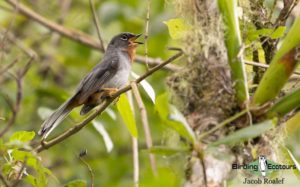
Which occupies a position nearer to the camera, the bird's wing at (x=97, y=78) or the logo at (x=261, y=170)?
the logo at (x=261, y=170)

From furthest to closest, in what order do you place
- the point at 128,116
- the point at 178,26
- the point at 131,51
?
1. the point at 131,51
2. the point at 128,116
3. the point at 178,26

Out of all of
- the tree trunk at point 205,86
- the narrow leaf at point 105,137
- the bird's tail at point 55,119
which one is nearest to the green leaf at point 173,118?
the tree trunk at point 205,86

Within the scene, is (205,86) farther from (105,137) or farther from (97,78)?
(97,78)

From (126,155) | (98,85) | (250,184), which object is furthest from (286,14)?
(126,155)

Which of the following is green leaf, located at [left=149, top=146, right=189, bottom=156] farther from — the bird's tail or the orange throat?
the orange throat

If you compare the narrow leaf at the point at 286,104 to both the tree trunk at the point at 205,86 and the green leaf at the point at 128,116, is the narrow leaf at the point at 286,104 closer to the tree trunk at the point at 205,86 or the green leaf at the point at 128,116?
the tree trunk at the point at 205,86

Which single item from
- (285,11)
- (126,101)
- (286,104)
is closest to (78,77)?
(126,101)

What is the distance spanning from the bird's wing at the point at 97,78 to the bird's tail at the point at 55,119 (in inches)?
4.6

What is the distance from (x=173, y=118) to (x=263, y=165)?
55cm

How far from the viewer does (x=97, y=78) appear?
5020 millimetres

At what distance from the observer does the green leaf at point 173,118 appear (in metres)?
2.35

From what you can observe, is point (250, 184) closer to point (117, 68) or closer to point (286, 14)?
point (286, 14)

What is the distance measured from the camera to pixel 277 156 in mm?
3041

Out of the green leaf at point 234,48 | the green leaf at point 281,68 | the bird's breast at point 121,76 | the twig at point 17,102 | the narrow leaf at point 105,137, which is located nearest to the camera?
the green leaf at point 281,68
